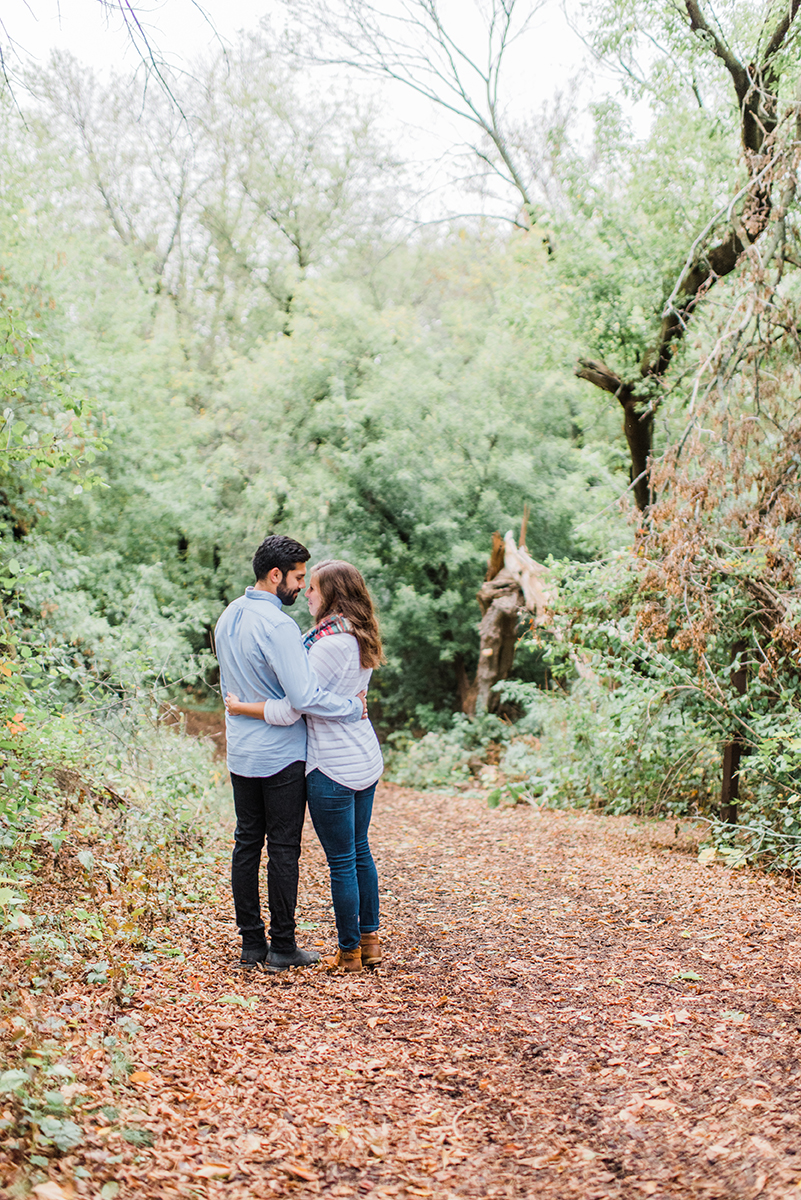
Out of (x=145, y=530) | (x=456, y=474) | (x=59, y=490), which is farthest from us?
(x=456, y=474)

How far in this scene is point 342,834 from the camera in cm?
391

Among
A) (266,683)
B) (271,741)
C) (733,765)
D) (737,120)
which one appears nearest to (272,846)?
(271,741)

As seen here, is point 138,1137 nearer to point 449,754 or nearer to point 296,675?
point 296,675

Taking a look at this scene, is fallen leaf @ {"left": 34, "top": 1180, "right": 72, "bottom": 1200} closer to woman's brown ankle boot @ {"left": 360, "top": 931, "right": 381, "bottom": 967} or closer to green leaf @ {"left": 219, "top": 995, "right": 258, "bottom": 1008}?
green leaf @ {"left": 219, "top": 995, "right": 258, "bottom": 1008}

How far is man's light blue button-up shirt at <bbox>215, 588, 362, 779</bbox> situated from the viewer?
12.4ft

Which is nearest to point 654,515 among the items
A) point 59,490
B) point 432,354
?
point 59,490

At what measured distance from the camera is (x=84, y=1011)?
3.23 m

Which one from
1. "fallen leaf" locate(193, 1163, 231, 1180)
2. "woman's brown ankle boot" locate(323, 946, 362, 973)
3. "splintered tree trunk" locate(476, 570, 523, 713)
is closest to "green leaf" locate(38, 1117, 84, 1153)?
"fallen leaf" locate(193, 1163, 231, 1180)

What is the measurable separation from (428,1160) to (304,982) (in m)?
1.42

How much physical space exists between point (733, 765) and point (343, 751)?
377 centimetres

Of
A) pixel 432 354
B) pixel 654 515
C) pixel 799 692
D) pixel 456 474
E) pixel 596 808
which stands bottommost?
pixel 596 808

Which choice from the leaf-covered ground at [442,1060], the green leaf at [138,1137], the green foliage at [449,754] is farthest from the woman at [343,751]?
the green foliage at [449,754]

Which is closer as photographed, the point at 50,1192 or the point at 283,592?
the point at 50,1192

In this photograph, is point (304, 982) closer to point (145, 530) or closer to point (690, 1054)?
point (690, 1054)
